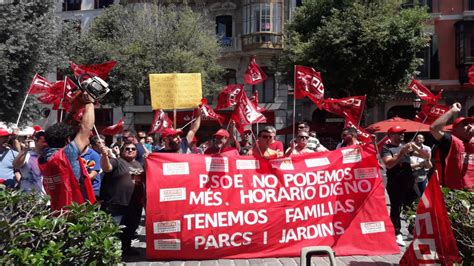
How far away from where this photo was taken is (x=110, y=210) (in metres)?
6.63

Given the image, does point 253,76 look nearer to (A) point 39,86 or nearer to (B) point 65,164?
(A) point 39,86

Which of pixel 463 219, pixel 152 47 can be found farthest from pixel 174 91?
pixel 152 47

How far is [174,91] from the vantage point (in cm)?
939

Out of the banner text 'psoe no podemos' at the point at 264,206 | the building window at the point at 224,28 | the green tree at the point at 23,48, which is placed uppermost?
the building window at the point at 224,28

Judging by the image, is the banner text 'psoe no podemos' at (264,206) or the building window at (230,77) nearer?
the banner text 'psoe no podemos' at (264,206)

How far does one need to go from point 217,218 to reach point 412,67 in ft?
63.4

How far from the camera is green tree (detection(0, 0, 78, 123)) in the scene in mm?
15461

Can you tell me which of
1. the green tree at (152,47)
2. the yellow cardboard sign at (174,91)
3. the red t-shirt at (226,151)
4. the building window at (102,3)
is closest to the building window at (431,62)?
the green tree at (152,47)

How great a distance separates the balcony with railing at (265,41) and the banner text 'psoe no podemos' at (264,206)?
903 inches

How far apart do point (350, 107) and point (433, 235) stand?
3.69 m

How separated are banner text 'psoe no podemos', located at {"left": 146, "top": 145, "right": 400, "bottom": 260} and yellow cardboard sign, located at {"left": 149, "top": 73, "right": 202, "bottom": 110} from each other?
9.75 feet

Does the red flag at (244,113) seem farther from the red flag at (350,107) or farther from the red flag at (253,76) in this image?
the red flag at (253,76)

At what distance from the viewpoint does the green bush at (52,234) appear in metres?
3.73

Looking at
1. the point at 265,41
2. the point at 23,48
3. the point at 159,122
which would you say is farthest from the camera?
the point at 265,41
